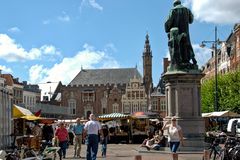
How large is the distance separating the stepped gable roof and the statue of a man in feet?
338

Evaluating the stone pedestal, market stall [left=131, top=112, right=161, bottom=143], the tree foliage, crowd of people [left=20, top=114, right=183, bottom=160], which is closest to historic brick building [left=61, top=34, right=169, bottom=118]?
the tree foliage

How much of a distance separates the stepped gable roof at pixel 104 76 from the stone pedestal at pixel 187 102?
104 m

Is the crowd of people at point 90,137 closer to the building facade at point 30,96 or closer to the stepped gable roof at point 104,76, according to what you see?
the building facade at point 30,96

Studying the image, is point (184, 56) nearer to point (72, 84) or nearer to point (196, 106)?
point (196, 106)

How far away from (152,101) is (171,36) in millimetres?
96414

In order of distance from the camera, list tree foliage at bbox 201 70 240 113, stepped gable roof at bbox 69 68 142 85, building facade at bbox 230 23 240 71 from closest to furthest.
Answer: tree foliage at bbox 201 70 240 113, building facade at bbox 230 23 240 71, stepped gable roof at bbox 69 68 142 85

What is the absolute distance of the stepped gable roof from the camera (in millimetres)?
129000

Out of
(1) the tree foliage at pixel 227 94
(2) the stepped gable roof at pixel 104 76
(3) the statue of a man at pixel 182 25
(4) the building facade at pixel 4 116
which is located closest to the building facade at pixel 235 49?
(1) the tree foliage at pixel 227 94

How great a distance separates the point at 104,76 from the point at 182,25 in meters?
106

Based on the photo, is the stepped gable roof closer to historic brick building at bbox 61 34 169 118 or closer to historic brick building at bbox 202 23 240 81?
historic brick building at bbox 61 34 169 118

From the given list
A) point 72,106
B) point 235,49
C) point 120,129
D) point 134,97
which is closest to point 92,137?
point 120,129

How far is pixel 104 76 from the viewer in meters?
130

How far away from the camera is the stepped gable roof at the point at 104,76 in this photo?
129000 mm

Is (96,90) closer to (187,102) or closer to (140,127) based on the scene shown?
(140,127)
